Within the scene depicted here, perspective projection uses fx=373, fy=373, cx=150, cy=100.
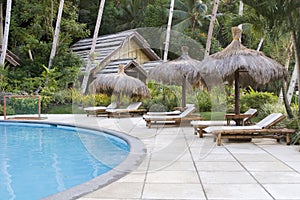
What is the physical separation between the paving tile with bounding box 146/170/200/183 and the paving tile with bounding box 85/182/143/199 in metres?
0.33

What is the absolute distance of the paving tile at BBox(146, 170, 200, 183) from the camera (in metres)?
4.72

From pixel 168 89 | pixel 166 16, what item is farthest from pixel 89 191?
pixel 166 16

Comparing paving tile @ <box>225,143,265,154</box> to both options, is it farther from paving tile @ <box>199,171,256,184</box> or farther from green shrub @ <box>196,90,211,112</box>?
green shrub @ <box>196,90,211,112</box>

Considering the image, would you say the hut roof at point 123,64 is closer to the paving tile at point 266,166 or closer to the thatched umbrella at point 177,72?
the thatched umbrella at point 177,72

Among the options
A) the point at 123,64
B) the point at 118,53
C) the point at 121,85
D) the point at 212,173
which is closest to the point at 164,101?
the point at 121,85

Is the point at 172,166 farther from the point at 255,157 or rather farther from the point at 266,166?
the point at 255,157

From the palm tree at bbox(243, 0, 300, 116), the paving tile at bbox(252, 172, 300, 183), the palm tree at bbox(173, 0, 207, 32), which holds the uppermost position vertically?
the palm tree at bbox(173, 0, 207, 32)

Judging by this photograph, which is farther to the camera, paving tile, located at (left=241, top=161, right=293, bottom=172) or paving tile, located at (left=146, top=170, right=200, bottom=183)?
paving tile, located at (left=241, top=161, right=293, bottom=172)

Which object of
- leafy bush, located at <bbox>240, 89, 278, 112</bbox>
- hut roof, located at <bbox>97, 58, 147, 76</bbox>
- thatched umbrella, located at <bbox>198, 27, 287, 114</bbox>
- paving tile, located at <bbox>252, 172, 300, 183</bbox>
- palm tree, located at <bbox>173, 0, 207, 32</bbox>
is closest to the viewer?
paving tile, located at <bbox>252, 172, 300, 183</bbox>

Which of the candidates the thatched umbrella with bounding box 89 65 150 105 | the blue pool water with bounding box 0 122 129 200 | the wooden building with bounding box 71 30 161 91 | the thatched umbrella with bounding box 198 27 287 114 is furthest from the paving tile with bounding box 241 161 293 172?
the wooden building with bounding box 71 30 161 91

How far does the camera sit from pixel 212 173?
5141mm

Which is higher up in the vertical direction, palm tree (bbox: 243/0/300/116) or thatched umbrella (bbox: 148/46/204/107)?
palm tree (bbox: 243/0/300/116)

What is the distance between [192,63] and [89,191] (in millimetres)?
8478

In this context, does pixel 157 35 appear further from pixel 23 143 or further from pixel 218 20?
pixel 23 143
